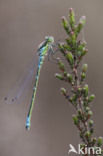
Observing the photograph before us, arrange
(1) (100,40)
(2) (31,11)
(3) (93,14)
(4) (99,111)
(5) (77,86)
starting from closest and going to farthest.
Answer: (5) (77,86)
(4) (99,111)
(1) (100,40)
(3) (93,14)
(2) (31,11)

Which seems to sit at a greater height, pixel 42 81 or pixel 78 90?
pixel 42 81

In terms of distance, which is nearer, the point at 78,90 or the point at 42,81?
the point at 78,90

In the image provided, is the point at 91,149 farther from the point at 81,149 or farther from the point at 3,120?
the point at 3,120

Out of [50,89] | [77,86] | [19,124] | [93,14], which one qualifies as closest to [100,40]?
[93,14]

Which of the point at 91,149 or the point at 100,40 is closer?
the point at 91,149

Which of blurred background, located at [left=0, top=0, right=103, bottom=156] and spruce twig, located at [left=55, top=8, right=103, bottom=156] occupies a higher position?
blurred background, located at [left=0, top=0, right=103, bottom=156]

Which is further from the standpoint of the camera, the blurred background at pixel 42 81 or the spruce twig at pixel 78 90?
the blurred background at pixel 42 81

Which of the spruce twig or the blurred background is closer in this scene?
the spruce twig

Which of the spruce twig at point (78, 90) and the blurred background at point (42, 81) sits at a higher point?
the blurred background at point (42, 81)
